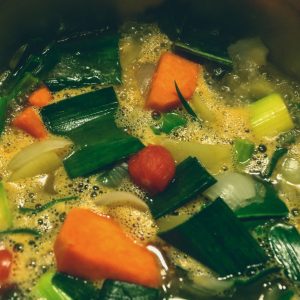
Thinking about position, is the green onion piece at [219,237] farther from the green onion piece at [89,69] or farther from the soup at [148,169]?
the green onion piece at [89,69]

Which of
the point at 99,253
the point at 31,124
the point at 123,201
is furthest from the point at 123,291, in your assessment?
the point at 31,124

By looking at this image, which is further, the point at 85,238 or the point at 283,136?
the point at 283,136

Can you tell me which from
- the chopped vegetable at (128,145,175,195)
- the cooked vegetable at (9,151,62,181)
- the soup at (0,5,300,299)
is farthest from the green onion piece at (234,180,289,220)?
the cooked vegetable at (9,151,62,181)

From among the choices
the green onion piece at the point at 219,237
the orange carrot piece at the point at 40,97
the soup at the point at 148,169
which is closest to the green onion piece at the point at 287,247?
the soup at the point at 148,169

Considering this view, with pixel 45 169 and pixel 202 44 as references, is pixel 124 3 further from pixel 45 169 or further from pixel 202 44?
pixel 45 169

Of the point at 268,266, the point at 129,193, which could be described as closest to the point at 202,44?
the point at 129,193
